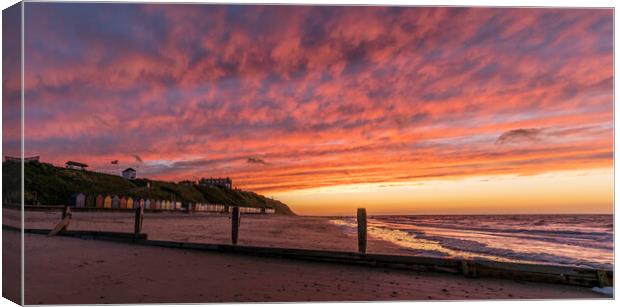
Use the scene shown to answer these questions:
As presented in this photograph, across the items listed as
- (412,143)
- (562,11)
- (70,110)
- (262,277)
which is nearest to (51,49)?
(70,110)

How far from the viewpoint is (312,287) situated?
916 cm

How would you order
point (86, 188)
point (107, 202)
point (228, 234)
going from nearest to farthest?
point (228, 234) → point (107, 202) → point (86, 188)

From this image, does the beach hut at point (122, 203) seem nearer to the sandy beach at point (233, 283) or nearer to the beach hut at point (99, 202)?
the beach hut at point (99, 202)

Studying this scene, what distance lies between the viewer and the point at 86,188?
54688 mm

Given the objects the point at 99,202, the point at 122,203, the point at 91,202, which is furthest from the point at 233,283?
the point at 122,203

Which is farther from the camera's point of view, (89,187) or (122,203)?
(122,203)

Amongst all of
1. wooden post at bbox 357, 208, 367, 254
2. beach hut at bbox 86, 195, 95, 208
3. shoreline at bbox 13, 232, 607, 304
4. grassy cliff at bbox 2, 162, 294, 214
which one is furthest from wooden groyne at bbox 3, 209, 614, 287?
beach hut at bbox 86, 195, 95, 208

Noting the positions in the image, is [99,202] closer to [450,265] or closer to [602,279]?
[450,265]

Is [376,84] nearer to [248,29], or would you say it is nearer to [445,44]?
[445,44]

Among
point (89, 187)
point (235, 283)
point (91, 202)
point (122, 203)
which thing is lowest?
point (122, 203)

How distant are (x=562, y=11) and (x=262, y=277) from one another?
807 cm

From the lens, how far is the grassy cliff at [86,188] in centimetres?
884

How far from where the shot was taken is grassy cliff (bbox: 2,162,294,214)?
884cm

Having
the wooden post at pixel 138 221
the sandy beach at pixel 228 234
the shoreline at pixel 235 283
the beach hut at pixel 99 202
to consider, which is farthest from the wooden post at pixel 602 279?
the beach hut at pixel 99 202
